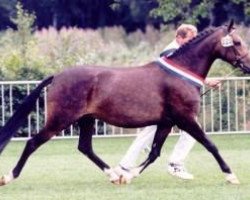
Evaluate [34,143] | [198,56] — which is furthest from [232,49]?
[34,143]

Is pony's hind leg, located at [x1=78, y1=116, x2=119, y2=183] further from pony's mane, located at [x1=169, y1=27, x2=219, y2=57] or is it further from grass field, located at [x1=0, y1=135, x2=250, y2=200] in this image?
pony's mane, located at [x1=169, y1=27, x2=219, y2=57]

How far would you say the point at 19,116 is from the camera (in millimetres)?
14391

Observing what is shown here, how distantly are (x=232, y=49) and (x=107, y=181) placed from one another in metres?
2.20

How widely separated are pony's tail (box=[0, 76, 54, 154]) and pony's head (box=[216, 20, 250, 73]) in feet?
6.68

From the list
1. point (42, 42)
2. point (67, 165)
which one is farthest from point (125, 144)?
point (42, 42)

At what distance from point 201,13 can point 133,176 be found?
59.2ft

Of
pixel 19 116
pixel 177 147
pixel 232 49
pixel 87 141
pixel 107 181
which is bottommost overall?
pixel 107 181

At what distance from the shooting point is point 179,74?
14.1m

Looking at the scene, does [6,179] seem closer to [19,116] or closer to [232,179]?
[19,116]

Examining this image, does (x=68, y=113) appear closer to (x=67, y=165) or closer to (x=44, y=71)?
(x=67, y=165)

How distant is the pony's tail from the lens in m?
14.2

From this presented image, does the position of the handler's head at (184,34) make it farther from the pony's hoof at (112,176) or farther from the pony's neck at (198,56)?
the pony's hoof at (112,176)

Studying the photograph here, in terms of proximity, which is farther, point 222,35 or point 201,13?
point 201,13

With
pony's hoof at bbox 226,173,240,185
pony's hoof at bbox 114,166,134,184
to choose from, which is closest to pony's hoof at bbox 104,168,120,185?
pony's hoof at bbox 114,166,134,184
